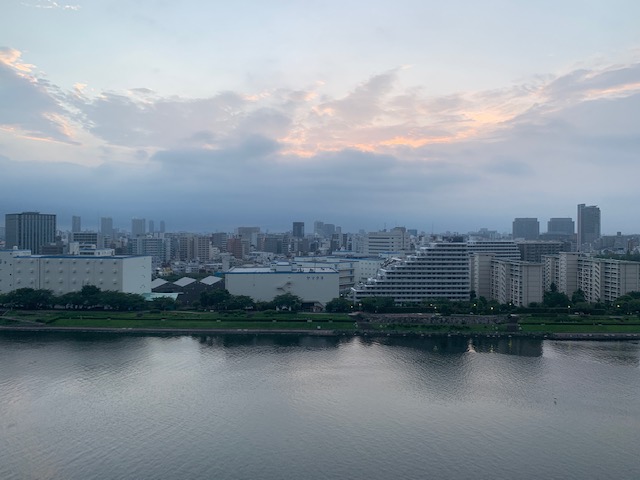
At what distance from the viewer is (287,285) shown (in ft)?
55.6

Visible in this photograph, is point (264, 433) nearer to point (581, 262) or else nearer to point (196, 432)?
point (196, 432)

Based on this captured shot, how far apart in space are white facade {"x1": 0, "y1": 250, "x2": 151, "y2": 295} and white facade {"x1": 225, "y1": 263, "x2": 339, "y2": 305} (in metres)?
3.36

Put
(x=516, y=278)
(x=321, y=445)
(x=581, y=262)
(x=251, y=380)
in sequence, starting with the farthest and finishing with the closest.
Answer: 1. (x=581, y=262)
2. (x=516, y=278)
3. (x=251, y=380)
4. (x=321, y=445)

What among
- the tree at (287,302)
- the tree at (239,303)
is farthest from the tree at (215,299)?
the tree at (287,302)

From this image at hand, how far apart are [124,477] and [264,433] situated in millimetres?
1818

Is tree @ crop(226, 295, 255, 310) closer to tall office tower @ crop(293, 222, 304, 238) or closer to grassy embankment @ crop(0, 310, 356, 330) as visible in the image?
grassy embankment @ crop(0, 310, 356, 330)

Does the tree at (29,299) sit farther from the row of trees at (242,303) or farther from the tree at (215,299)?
the row of trees at (242,303)

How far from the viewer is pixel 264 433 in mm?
7031

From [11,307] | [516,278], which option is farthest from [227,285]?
[516,278]

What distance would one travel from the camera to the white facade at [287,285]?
1695cm

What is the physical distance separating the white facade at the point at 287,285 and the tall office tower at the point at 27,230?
23.9m

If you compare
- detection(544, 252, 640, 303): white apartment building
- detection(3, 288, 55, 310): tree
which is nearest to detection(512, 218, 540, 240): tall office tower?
detection(544, 252, 640, 303): white apartment building

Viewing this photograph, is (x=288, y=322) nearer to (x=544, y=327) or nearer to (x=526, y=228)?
(x=544, y=327)

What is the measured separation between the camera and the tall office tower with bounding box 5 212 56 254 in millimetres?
36031
